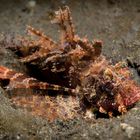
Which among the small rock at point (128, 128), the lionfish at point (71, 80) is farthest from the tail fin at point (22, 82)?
the small rock at point (128, 128)

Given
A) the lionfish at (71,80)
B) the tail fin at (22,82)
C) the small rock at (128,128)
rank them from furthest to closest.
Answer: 1. the tail fin at (22,82)
2. the lionfish at (71,80)
3. the small rock at (128,128)

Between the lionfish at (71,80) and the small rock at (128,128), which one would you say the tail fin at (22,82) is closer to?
the lionfish at (71,80)

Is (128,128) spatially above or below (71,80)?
below

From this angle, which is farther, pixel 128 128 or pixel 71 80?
pixel 71 80

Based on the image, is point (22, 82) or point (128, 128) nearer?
point (128, 128)

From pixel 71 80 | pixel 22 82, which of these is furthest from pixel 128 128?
pixel 22 82

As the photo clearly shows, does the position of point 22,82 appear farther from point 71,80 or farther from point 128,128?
point 128,128

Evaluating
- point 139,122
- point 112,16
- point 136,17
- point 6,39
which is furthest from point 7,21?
point 139,122

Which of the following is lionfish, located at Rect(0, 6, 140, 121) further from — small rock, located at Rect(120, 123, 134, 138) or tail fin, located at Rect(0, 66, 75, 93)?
small rock, located at Rect(120, 123, 134, 138)

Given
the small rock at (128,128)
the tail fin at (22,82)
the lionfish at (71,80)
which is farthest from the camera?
the tail fin at (22,82)
